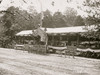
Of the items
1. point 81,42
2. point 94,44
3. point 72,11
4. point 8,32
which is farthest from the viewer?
point 72,11

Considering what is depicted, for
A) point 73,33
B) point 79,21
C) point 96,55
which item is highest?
point 79,21

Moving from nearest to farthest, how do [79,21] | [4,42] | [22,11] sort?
[22,11] < [4,42] < [79,21]

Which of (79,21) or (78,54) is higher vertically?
(79,21)

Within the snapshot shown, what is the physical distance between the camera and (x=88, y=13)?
56.0ft

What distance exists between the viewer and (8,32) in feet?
141

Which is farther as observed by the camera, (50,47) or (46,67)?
(50,47)

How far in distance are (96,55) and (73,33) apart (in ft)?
13.7

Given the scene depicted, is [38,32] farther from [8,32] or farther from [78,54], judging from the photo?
[8,32]

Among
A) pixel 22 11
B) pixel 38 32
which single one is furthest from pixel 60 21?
pixel 22 11

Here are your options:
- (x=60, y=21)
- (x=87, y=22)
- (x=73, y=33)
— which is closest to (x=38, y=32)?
(x=73, y=33)

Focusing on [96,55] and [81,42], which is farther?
[81,42]

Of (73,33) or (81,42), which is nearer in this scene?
(73,33)

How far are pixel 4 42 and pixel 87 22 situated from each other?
83.0 ft

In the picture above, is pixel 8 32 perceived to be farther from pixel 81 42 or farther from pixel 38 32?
pixel 81 42
